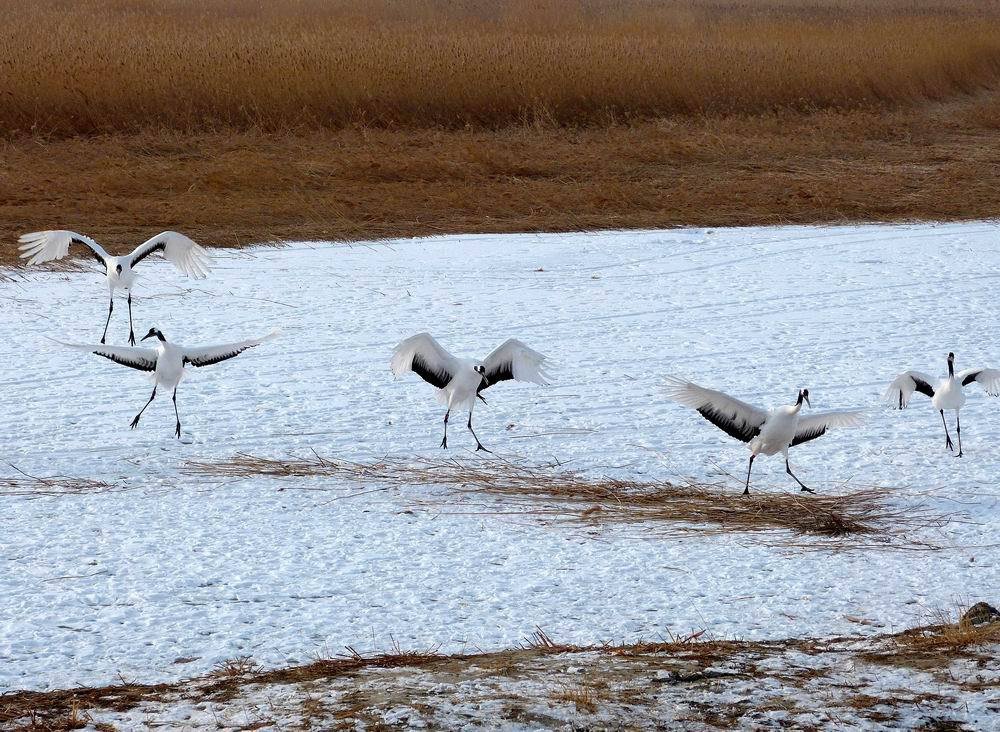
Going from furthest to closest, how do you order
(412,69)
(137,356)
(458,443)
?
(412,69)
(458,443)
(137,356)

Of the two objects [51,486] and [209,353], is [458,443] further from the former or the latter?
[51,486]

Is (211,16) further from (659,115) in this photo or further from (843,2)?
(843,2)

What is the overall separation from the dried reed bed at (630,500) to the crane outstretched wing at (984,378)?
1.02 meters

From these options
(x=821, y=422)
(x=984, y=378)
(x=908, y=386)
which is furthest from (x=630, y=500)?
(x=984, y=378)

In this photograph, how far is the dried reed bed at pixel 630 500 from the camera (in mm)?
5934

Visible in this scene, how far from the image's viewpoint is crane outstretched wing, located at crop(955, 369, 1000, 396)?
696 centimetres

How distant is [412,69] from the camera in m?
18.6

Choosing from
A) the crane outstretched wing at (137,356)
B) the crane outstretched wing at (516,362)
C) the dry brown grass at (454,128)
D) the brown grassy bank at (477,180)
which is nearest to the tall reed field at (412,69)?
the dry brown grass at (454,128)

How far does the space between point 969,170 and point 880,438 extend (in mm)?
10373

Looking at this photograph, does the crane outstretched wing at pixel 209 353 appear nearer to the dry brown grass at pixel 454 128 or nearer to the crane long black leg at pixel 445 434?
the crane long black leg at pixel 445 434

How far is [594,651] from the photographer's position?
4.64 meters

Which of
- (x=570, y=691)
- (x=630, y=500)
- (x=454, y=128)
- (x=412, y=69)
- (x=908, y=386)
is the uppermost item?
(x=412, y=69)

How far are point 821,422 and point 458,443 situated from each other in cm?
194

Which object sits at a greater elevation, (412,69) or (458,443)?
(412,69)
